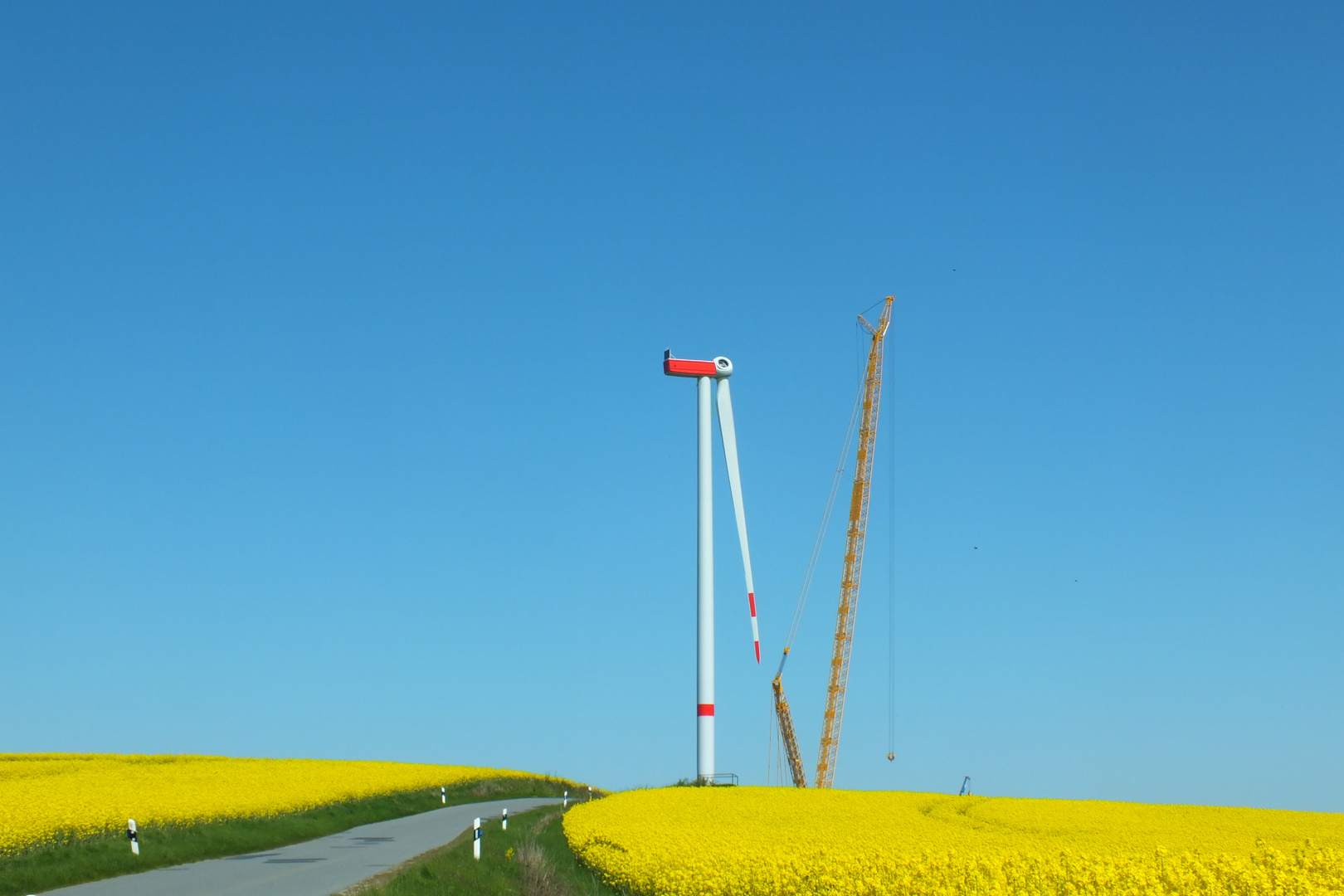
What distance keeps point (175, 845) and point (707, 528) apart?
45766 mm

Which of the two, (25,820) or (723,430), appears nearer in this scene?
(25,820)

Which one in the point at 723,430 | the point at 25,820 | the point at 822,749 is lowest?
the point at 822,749

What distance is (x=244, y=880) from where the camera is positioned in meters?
28.8

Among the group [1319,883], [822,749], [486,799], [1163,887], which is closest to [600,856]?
[1163,887]

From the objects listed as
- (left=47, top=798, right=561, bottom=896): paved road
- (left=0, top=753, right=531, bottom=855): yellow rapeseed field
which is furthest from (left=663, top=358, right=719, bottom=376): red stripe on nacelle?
(left=47, top=798, right=561, bottom=896): paved road

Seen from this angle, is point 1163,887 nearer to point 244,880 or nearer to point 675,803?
point 244,880

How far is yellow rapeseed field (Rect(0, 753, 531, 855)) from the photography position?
1372 inches

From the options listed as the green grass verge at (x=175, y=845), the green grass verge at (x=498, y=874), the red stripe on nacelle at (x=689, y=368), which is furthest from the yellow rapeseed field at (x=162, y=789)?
the red stripe on nacelle at (x=689, y=368)

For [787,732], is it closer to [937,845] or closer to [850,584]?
[850,584]

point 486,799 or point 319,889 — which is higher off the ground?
point 319,889

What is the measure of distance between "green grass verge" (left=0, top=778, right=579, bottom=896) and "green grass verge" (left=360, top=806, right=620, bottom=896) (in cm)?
792

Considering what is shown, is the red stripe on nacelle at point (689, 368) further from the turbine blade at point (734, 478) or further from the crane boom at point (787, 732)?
the crane boom at point (787, 732)

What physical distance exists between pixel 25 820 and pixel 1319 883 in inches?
1310

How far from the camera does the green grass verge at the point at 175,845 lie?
29562 millimetres
